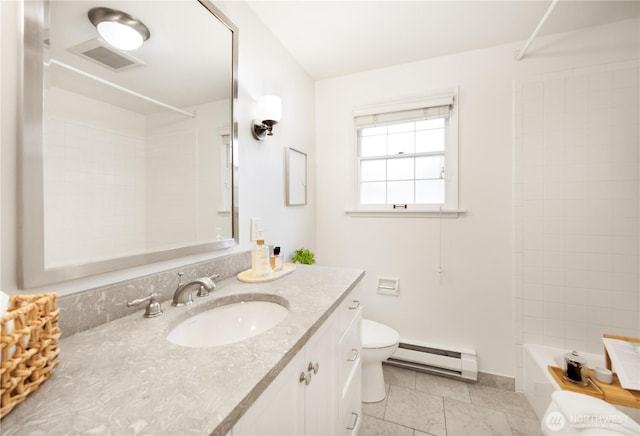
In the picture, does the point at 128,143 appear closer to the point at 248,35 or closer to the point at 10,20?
the point at 10,20

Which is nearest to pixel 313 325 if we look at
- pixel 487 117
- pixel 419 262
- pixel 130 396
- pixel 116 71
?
pixel 130 396

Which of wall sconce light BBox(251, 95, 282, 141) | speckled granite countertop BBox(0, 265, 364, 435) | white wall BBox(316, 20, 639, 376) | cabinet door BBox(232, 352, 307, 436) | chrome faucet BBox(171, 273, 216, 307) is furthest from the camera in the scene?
white wall BBox(316, 20, 639, 376)

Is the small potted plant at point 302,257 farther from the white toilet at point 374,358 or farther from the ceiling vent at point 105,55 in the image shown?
the ceiling vent at point 105,55

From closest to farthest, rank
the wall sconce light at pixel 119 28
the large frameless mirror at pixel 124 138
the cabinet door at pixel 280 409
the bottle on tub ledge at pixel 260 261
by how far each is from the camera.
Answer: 1. the cabinet door at pixel 280 409
2. the large frameless mirror at pixel 124 138
3. the wall sconce light at pixel 119 28
4. the bottle on tub ledge at pixel 260 261

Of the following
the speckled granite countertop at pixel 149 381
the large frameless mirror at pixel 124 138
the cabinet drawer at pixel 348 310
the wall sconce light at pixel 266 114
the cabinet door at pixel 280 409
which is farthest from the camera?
the wall sconce light at pixel 266 114

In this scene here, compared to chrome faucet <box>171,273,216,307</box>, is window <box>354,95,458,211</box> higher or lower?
higher

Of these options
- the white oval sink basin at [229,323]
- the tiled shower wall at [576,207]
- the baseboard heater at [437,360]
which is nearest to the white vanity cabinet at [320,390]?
the white oval sink basin at [229,323]

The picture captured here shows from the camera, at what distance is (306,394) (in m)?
0.80

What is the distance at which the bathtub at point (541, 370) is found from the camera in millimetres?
1555

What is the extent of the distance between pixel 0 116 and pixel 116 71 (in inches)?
14.0

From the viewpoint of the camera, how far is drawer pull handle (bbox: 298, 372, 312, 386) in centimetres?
77

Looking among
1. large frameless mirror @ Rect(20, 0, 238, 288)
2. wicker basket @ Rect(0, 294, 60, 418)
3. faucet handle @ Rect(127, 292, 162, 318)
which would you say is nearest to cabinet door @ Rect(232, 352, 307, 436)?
wicker basket @ Rect(0, 294, 60, 418)

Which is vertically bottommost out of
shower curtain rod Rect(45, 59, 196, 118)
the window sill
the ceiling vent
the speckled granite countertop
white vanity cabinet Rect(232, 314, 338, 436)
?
white vanity cabinet Rect(232, 314, 338, 436)

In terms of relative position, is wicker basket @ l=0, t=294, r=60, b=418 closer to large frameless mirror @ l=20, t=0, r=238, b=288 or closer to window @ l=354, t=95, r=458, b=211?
large frameless mirror @ l=20, t=0, r=238, b=288
